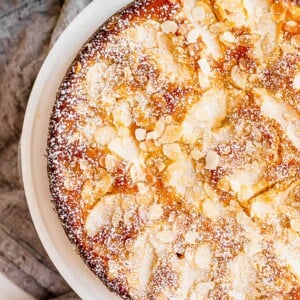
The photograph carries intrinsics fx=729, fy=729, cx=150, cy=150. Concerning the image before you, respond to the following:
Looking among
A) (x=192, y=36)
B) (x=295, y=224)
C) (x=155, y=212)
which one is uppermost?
(x=192, y=36)

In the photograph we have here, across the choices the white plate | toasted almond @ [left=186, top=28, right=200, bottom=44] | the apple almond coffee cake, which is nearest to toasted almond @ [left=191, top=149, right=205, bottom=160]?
the apple almond coffee cake

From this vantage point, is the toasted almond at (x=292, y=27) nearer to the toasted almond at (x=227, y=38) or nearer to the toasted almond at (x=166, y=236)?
the toasted almond at (x=227, y=38)

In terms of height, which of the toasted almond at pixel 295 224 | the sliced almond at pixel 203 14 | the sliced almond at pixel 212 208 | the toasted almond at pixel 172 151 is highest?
the sliced almond at pixel 203 14

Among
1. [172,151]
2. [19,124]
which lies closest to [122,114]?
[172,151]

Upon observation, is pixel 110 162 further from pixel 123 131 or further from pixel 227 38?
pixel 227 38

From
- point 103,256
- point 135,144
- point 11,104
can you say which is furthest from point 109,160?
point 11,104

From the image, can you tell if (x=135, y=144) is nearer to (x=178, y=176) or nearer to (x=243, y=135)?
(x=178, y=176)

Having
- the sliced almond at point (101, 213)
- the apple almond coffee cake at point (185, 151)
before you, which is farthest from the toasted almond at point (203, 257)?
the sliced almond at point (101, 213)
